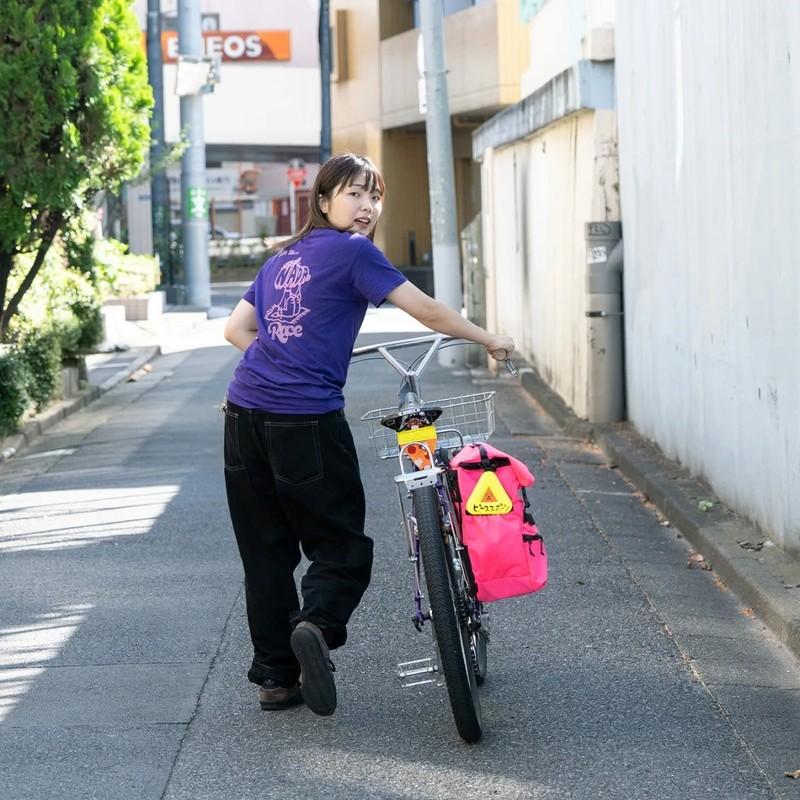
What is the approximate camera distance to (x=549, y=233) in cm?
1514

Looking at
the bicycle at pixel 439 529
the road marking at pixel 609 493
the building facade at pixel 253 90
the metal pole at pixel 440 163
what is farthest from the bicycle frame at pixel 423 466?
the building facade at pixel 253 90

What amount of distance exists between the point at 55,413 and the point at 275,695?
9237 millimetres

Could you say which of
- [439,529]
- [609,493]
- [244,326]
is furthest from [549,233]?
[439,529]

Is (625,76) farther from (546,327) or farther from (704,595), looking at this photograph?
(704,595)

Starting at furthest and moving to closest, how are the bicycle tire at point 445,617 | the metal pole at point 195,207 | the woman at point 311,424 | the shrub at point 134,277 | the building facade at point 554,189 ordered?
1. the metal pole at point 195,207
2. the shrub at point 134,277
3. the building facade at point 554,189
4. the woman at point 311,424
5. the bicycle tire at point 445,617

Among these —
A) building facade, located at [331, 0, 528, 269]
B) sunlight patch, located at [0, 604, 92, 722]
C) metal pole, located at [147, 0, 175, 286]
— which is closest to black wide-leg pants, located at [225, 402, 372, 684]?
sunlight patch, located at [0, 604, 92, 722]

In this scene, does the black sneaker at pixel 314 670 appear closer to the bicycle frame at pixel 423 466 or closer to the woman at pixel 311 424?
the woman at pixel 311 424

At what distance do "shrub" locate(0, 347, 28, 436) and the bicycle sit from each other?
7.74 meters

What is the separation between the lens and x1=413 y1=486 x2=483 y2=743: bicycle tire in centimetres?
475

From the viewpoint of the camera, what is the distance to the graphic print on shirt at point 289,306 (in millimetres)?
5125

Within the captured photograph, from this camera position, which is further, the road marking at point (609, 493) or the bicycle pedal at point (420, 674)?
the road marking at point (609, 493)

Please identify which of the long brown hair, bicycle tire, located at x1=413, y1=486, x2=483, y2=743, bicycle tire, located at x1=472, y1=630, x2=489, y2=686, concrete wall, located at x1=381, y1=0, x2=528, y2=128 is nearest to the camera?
bicycle tire, located at x1=413, y1=486, x2=483, y2=743

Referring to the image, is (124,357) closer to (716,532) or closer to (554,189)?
(554,189)

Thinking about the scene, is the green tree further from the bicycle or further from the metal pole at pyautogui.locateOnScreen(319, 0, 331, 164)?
the metal pole at pyautogui.locateOnScreen(319, 0, 331, 164)
